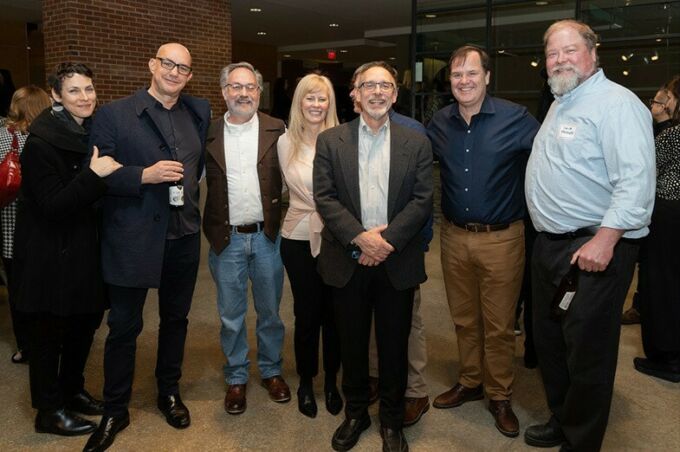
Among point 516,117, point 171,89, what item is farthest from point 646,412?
point 171,89

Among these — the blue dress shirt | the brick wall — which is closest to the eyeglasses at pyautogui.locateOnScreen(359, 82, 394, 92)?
the blue dress shirt

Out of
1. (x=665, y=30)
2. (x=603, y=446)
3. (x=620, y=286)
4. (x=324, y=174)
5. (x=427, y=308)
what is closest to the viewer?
(x=620, y=286)

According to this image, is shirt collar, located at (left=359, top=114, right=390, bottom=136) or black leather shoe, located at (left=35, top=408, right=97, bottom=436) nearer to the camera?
shirt collar, located at (left=359, top=114, right=390, bottom=136)

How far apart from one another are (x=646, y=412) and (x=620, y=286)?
112 cm

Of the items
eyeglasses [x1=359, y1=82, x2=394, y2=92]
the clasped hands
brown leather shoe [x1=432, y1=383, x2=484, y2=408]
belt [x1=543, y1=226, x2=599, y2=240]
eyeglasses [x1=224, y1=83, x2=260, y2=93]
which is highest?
eyeglasses [x1=224, y1=83, x2=260, y2=93]

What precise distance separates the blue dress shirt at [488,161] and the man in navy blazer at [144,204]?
1.24m

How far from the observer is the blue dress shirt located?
2744mm

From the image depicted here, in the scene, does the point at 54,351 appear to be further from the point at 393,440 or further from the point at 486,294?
the point at 486,294

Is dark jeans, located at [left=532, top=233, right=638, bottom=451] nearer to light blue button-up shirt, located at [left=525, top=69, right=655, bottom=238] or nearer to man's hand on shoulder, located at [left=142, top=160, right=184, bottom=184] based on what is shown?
light blue button-up shirt, located at [left=525, top=69, right=655, bottom=238]

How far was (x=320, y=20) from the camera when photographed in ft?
44.2

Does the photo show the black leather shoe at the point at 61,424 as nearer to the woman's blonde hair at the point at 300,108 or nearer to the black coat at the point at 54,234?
the black coat at the point at 54,234

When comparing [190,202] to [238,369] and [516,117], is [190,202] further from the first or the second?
[516,117]

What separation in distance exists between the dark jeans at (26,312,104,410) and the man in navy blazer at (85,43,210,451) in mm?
257

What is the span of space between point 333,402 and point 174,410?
80 centimetres
